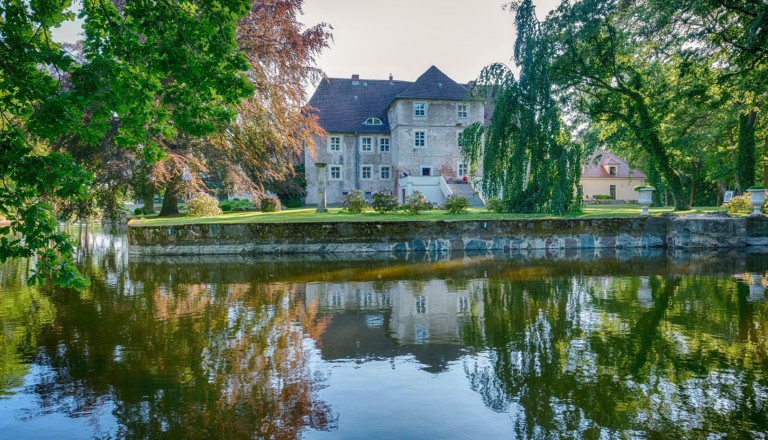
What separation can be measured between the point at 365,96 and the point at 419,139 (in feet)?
25.7

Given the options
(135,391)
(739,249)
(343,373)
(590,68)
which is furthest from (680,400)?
(590,68)

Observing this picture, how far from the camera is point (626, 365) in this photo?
5395mm

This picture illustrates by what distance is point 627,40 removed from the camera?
22.9 metres

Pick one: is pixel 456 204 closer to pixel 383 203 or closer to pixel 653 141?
pixel 383 203

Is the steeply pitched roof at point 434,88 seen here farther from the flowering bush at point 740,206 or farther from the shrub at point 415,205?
the flowering bush at point 740,206

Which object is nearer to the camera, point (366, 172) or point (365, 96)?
point (366, 172)

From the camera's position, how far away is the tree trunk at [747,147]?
86.8 ft

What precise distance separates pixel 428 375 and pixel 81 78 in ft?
14.9

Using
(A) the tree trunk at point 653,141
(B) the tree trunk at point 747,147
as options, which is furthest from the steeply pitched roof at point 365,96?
(B) the tree trunk at point 747,147

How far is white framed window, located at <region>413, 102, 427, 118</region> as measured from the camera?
4206 centimetres

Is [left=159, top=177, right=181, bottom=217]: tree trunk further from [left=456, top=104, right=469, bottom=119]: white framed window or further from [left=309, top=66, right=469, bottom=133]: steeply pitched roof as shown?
[left=456, top=104, right=469, bottom=119]: white framed window

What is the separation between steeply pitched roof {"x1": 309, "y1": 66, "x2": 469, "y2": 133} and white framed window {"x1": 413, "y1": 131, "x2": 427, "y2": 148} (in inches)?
111

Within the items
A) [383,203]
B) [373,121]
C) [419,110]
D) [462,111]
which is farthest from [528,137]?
[373,121]

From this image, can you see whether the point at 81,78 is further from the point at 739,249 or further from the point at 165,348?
the point at 739,249
